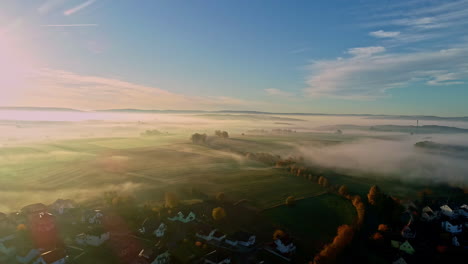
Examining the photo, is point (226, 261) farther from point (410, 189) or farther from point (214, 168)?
point (410, 189)

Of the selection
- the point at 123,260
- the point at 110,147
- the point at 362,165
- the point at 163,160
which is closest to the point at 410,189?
the point at 362,165

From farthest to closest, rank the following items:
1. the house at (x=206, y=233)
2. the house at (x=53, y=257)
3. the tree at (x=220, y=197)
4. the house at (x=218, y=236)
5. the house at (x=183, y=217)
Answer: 1. the tree at (x=220, y=197)
2. the house at (x=183, y=217)
3. the house at (x=206, y=233)
4. the house at (x=218, y=236)
5. the house at (x=53, y=257)

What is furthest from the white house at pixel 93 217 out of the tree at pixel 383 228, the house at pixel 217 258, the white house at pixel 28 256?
the tree at pixel 383 228

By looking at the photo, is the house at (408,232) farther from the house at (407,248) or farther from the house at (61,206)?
the house at (61,206)

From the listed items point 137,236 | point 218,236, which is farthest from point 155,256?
point 218,236

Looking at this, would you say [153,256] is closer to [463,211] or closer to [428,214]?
[428,214]

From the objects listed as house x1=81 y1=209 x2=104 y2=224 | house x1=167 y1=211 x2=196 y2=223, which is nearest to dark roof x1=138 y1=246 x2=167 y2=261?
house x1=167 y1=211 x2=196 y2=223

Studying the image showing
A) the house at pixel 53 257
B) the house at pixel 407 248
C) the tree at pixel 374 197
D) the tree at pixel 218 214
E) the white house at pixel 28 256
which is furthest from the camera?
the tree at pixel 374 197

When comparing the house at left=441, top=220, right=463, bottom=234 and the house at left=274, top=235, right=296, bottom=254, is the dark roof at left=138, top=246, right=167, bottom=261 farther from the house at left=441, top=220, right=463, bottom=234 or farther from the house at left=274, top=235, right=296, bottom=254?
the house at left=441, top=220, right=463, bottom=234
